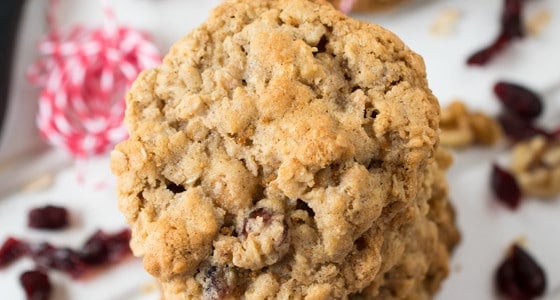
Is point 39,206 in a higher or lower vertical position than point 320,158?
higher

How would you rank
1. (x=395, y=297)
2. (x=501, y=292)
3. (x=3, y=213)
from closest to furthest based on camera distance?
1. (x=395, y=297)
2. (x=501, y=292)
3. (x=3, y=213)

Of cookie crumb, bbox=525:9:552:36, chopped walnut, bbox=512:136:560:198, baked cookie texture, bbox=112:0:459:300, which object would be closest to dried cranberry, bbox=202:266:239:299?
baked cookie texture, bbox=112:0:459:300

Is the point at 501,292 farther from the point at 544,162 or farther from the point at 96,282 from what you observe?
the point at 96,282

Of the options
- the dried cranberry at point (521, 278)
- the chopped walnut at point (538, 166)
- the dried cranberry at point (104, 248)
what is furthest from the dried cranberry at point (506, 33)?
the dried cranberry at point (104, 248)

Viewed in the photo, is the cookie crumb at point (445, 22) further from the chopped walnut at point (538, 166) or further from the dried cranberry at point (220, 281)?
the dried cranberry at point (220, 281)

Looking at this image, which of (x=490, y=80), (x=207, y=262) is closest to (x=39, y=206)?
(x=207, y=262)

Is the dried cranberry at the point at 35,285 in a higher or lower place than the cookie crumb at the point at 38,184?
lower

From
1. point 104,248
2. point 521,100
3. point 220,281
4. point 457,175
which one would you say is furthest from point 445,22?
point 220,281
